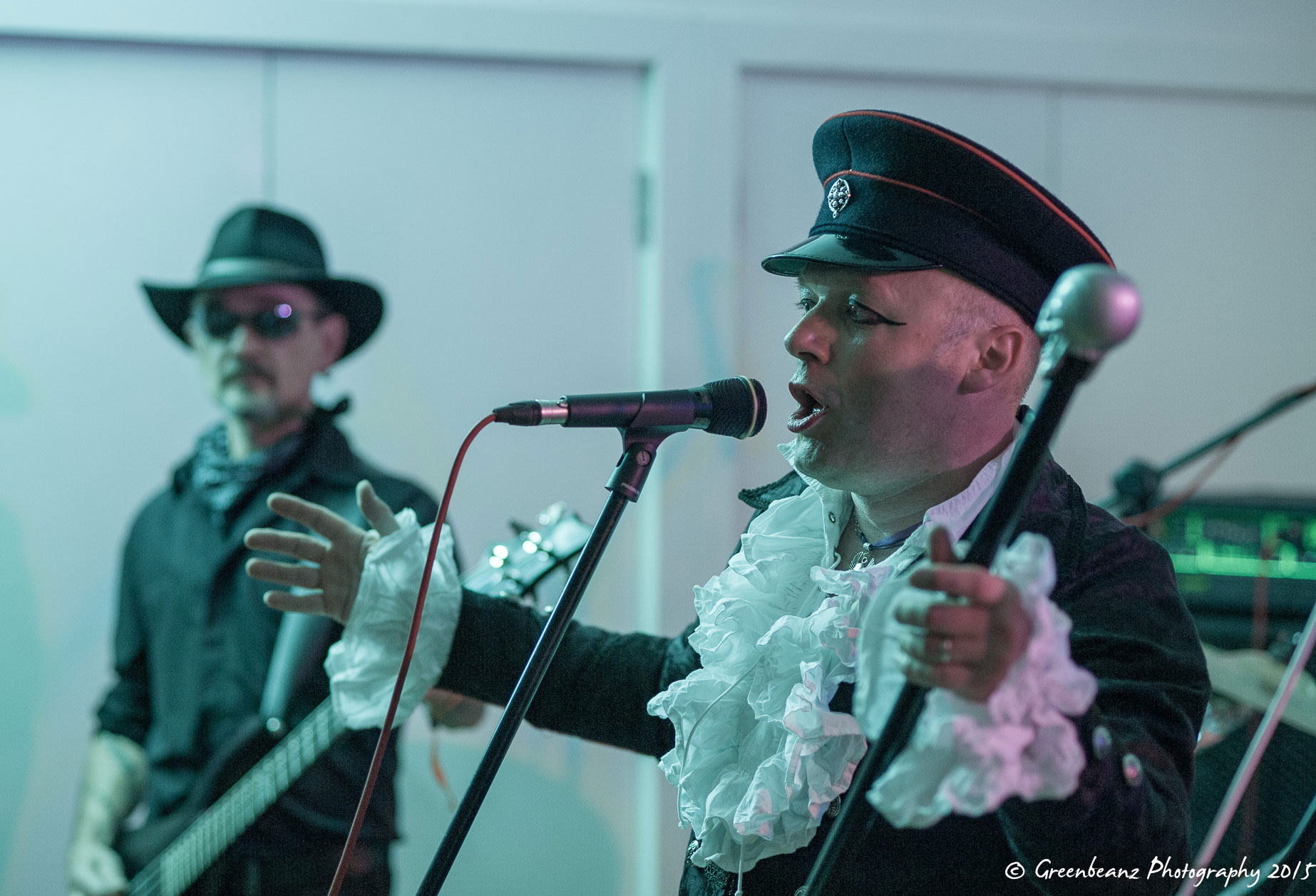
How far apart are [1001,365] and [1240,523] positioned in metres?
1.62

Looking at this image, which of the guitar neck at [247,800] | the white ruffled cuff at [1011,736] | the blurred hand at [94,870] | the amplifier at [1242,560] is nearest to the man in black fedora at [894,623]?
the white ruffled cuff at [1011,736]

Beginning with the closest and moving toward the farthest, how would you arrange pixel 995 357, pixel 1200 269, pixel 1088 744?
pixel 1088 744 < pixel 995 357 < pixel 1200 269

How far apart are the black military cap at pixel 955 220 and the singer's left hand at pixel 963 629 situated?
51 cm

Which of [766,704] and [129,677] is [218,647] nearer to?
[129,677]

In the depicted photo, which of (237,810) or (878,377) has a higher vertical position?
(878,377)

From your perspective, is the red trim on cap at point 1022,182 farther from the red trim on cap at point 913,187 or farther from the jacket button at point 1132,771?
the jacket button at point 1132,771

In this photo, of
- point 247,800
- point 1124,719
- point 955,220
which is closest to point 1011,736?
point 1124,719

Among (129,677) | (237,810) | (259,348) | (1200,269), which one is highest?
(1200,269)

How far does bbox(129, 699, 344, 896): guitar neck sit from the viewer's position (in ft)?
7.02

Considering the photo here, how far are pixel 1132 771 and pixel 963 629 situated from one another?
248 mm

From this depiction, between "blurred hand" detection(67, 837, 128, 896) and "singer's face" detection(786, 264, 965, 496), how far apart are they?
1855 millimetres

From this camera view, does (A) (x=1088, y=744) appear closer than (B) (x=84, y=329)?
Yes

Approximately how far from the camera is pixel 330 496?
249 centimetres

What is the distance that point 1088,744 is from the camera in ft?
2.79
